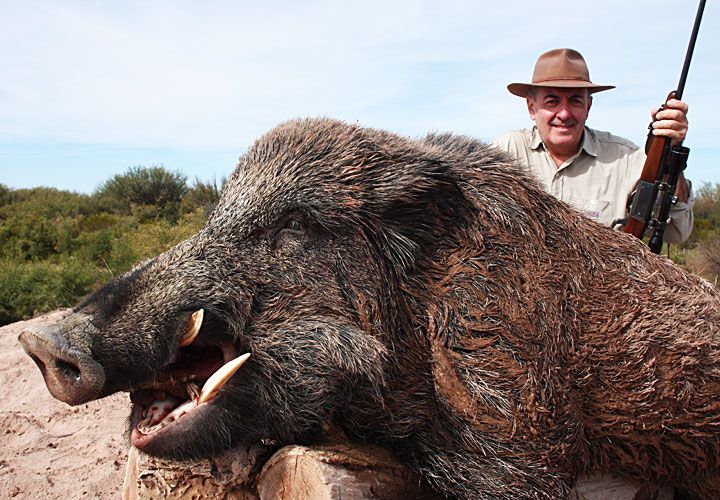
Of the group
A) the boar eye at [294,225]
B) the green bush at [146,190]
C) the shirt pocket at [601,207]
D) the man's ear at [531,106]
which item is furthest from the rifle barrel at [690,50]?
the green bush at [146,190]

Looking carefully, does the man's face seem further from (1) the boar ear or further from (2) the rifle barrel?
(1) the boar ear

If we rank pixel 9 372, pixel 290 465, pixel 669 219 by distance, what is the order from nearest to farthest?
pixel 290 465, pixel 669 219, pixel 9 372

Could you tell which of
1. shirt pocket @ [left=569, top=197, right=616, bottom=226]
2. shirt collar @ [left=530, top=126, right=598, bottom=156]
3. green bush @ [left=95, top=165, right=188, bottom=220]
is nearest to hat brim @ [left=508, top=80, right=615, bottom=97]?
shirt collar @ [left=530, top=126, right=598, bottom=156]

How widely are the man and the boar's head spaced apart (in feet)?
6.63

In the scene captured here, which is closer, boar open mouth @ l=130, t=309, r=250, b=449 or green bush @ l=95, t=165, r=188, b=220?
boar open mouth @ l=130, t=309, r=250, b=449

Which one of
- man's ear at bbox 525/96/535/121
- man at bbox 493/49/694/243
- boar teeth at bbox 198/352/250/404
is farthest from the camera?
man's ear at bbox 525/96/535/121

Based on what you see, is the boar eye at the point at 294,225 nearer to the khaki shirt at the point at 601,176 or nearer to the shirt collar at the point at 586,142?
the khaki shirt at the point at 601,176

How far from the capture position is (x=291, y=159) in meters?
2.62

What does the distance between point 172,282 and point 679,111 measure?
3.29m

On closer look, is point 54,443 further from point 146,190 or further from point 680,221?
point 146,190

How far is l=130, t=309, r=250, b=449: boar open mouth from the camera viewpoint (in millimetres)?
2264

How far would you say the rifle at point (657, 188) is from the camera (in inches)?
158

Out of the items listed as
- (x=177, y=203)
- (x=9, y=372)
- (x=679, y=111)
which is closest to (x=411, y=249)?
(x=679, y=111)

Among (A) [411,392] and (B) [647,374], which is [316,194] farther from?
(B) [647,374]
